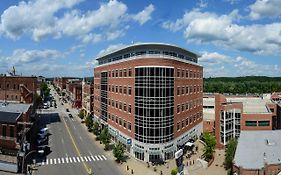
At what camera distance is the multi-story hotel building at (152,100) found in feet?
211

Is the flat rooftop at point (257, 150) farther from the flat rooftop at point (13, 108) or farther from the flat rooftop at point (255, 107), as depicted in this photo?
the flat rooftop at point (13, 108)

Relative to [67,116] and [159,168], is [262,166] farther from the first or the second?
[67,116]

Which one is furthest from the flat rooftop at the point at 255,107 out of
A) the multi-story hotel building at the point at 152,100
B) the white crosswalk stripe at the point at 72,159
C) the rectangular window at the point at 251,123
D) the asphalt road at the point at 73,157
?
the white crosswalk stripe at the point at 72,159

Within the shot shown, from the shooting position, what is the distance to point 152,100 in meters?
64.0

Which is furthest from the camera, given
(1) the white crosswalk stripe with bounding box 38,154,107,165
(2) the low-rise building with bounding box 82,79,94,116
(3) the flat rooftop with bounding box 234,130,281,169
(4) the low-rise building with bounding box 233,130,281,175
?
(2) the low-rise building with bounding box 82,79,94,116

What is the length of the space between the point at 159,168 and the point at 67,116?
80426mm

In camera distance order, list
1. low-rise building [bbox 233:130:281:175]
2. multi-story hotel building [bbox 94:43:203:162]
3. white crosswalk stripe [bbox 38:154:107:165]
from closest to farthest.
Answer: low-rise building [bbox 233:130:281:175] < multi-story hotel building [bbox 94:43:203:162] < white crosswalk stripe [bbox 38:154:107:165]

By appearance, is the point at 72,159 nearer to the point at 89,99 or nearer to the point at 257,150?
the point at 257,150

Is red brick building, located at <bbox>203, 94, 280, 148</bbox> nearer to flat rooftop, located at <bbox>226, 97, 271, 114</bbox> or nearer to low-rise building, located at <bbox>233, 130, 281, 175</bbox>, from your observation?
flat rooftop, located at <bbox>226, 97, 271, 114</bbox>

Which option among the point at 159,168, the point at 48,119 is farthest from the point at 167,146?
the point at 48,119

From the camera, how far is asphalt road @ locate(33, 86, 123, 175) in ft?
196

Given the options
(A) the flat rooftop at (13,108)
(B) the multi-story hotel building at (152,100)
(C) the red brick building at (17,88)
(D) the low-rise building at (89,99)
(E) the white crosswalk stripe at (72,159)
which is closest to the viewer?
(B) the multi-story hotel building at (152,100)

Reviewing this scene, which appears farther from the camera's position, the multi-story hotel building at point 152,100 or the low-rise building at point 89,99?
the low-rise building at point 89,99

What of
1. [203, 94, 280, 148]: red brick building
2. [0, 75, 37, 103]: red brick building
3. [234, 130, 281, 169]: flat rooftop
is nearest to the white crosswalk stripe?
[234, 130, 281, 169]: flat rooftop
